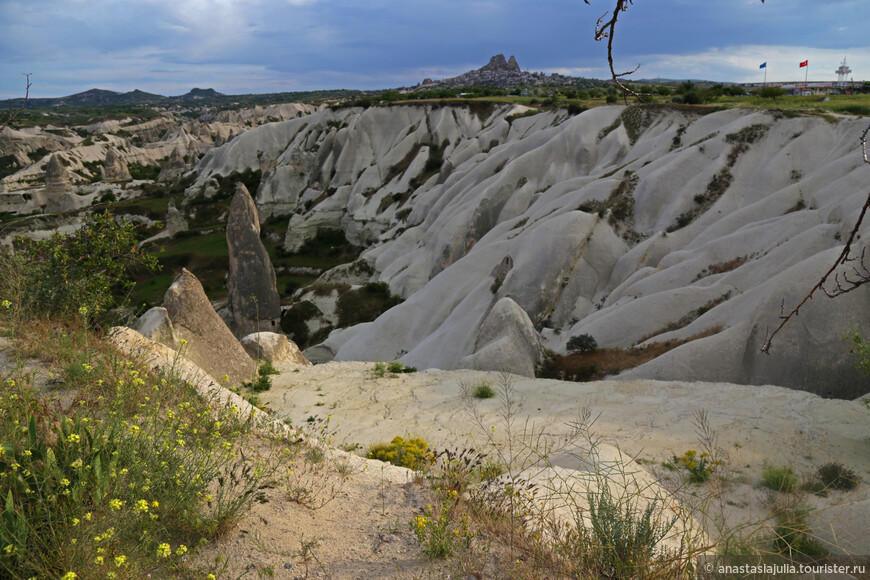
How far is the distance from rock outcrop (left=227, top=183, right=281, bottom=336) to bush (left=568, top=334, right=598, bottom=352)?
16396 mm

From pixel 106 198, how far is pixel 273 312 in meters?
48.3

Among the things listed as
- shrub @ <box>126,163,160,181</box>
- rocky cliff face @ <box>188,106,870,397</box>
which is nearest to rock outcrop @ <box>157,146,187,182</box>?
shrub @ <box>126,163,160,181</box>

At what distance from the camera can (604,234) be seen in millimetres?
23141

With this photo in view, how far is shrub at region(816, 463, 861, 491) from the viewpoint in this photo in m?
6.34

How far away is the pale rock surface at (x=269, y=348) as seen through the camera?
12484 mm

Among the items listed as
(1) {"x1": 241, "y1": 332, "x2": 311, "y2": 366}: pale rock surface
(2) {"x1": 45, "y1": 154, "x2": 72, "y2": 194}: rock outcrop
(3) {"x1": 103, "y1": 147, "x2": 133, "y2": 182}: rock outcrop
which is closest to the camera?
(1) {"x1": 241, "y1": 332, "x2": 311, "y2": 366}: pale rock surface

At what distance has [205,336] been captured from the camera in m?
10.9

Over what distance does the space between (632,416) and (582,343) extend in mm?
8234

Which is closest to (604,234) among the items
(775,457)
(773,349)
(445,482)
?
(773,349)

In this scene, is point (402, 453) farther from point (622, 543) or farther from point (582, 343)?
point (582, 343)

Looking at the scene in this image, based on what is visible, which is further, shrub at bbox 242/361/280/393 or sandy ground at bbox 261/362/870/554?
shrub at bbox 242/361/280/393

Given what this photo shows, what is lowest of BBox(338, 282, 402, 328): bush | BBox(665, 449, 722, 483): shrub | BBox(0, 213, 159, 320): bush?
BBox(338, 282, 402, 328): bush

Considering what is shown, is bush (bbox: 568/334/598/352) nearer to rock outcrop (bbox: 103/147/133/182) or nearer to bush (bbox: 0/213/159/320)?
bush (bbox: 0/213/159/320)

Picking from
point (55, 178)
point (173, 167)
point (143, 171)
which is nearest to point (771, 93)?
point (55, 178)
